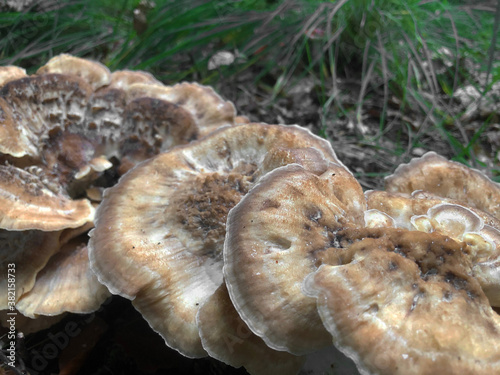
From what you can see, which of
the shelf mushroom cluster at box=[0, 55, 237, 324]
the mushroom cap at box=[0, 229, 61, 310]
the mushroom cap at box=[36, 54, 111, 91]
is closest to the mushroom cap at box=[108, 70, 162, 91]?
the shelf mushroom cluster at box=[0, 55, 237, 324]

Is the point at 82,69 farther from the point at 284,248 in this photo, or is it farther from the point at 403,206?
the point at 403,206

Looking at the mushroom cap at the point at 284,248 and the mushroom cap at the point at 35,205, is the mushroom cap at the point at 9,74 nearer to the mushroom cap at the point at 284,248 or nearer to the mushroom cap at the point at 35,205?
the mushroom cap at the point at 35,205

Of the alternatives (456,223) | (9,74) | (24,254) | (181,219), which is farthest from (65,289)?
(456,223)

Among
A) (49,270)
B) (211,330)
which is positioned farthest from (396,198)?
(49,270)

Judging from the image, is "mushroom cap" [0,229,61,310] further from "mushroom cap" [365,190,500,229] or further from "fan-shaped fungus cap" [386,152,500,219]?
"fan-shaped fungus cap" [386,152,500,219]

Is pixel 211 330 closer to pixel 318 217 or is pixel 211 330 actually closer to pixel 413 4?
pixel 318 217

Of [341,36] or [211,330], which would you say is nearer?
[211,330]
